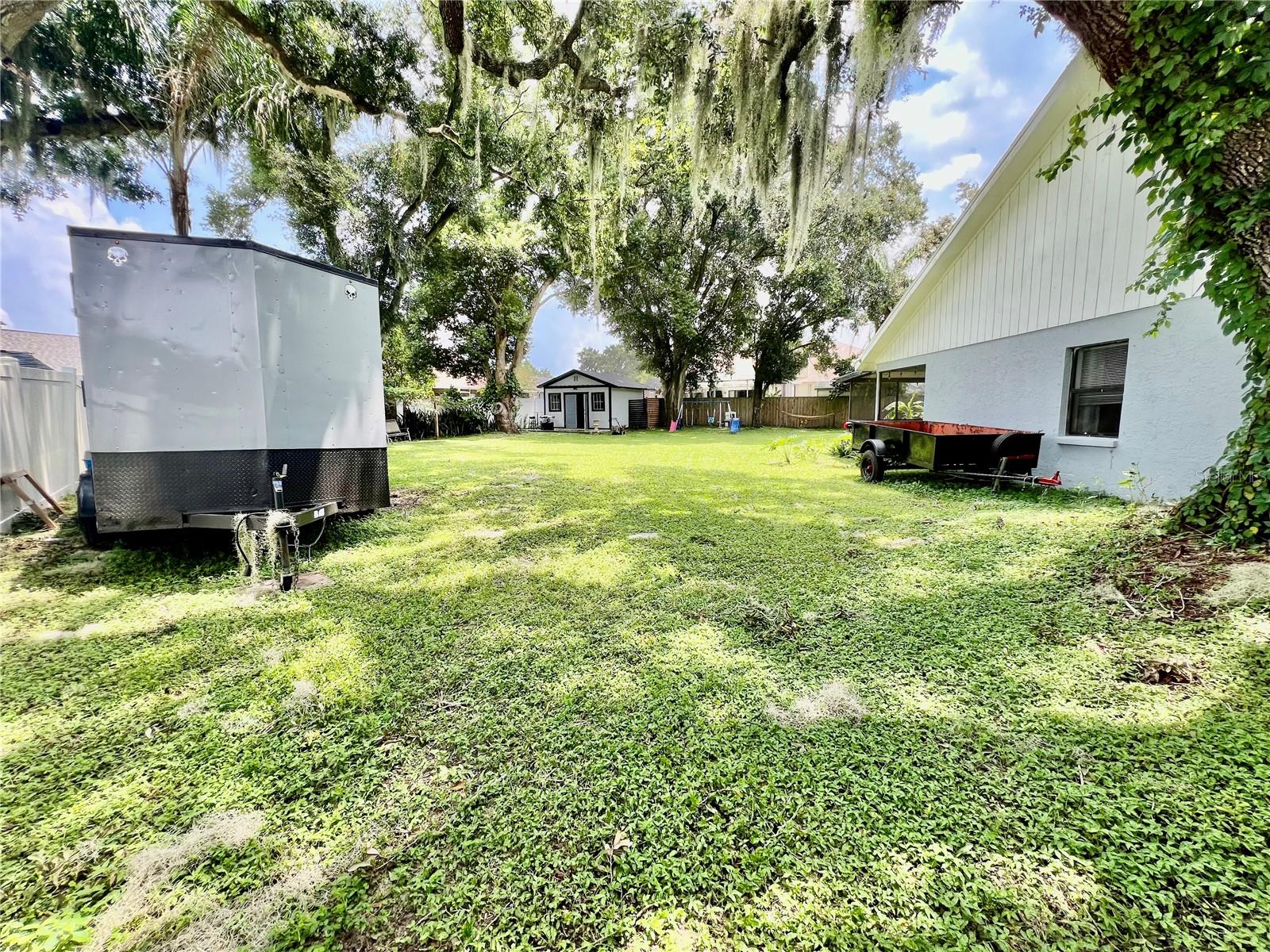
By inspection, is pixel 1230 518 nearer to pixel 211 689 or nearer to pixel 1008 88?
pixel 211 689

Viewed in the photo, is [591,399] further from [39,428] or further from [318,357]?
[318,357]

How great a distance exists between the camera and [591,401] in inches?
934

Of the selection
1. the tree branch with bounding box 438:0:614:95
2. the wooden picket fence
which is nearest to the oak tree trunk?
the wooden picket fence

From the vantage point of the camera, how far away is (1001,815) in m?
1.53

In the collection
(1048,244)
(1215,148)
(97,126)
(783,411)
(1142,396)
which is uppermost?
(97,126)

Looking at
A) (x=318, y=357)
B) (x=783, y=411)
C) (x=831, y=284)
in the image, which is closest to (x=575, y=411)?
(x=783, y=411)

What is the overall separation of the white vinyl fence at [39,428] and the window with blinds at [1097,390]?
11.4m

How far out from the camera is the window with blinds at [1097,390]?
18.6ft

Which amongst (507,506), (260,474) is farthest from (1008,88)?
(260,474)

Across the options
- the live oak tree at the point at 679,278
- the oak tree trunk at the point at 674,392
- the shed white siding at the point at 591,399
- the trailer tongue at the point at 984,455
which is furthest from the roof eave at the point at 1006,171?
the shed white siding at the point at 591,399

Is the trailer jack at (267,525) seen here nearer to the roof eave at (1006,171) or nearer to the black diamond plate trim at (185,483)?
the black diamond plate trim at (185,483)

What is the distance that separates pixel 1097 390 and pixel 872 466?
2755 mm

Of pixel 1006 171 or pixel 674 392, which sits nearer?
pixel 1006 171

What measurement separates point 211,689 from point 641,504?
14.7ft
